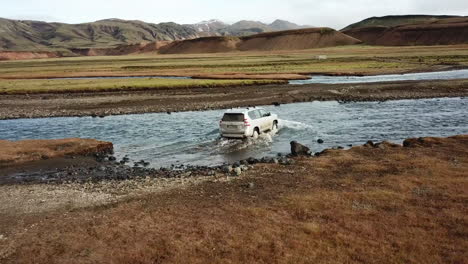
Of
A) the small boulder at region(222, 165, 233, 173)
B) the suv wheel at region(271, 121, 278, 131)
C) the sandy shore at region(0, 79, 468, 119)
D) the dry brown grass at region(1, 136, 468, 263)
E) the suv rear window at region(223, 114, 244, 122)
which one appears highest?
the suv rear window at region(223, 114, 244, 122)

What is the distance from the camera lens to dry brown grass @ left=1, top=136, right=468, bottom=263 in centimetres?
1083

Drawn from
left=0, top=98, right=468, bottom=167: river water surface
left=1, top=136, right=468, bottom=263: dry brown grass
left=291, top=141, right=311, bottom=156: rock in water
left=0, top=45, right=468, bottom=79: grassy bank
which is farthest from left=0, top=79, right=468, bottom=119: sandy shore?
left=1, top=136, right=468, bottom=263: dry brown grass

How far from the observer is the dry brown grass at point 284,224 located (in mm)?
10828

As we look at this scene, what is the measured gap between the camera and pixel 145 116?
4322cm

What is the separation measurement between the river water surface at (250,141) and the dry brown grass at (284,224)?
8.04 m

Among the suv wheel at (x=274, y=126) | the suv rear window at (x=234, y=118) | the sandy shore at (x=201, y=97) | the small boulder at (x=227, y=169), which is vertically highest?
the suv rear window at (x=234, y=118)

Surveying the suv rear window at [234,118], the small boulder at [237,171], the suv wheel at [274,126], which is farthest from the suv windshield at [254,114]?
the small boulder at [237,171]

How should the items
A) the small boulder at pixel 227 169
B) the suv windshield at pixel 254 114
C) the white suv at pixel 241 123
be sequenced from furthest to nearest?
the suv windshield at pixel 254 114, the white suv at pixel 241 123, the small boulder at pixel 227 169

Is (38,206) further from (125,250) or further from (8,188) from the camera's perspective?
(125,250)

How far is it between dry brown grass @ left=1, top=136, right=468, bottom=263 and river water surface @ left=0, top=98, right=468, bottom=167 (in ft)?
26.4

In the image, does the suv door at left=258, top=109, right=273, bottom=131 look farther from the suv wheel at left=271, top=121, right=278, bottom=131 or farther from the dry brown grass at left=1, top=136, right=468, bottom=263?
the dry brown grass at left=1, top=136, right=468, bottom=263

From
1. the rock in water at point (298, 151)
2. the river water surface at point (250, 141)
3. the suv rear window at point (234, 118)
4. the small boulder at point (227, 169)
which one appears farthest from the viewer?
the suv rear window at point (234, 118)

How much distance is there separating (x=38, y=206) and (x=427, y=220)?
13.6 meters

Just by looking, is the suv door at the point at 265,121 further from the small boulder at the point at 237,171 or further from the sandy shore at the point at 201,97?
the sandy shore at the point at 201,97
